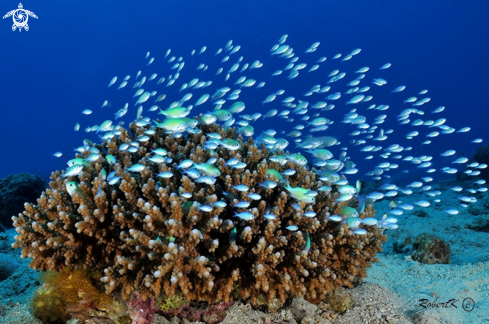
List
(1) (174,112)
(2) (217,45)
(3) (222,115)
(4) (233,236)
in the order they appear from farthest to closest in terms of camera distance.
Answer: (2) (217,45) < (3) (222,115) < (1) (174,112) < (4) (233,236)

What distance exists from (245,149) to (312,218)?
69.0 inches

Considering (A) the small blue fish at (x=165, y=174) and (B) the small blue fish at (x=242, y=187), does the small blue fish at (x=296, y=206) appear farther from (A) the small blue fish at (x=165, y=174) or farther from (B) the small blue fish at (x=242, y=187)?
(A) the small blue fish at (x=165, y=174)

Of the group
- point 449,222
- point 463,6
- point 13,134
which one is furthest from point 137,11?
point 449,222

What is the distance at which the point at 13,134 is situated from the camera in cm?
12581

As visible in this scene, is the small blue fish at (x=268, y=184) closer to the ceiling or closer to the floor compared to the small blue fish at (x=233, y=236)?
closer to the ceiling

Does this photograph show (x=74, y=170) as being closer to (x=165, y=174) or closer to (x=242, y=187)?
(x=165, y=174)

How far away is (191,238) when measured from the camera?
3.13 metres

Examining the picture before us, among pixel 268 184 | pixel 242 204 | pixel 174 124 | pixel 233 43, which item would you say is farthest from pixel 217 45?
pixel 242 204

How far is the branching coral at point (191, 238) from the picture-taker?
121 inches

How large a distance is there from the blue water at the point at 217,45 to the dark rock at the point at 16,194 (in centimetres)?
11079

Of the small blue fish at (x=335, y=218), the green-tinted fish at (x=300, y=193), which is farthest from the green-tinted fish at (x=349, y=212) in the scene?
the green-tinted fish at (x=300, y=193)

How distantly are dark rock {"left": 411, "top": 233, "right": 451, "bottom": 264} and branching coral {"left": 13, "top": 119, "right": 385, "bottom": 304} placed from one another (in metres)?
3.25

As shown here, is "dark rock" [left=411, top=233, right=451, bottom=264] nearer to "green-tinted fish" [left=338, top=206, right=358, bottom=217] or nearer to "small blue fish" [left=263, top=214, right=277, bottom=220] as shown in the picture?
"green-tinted fish" [left=338, top=206, right=358, bottom=217]

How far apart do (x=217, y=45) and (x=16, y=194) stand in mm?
131824
